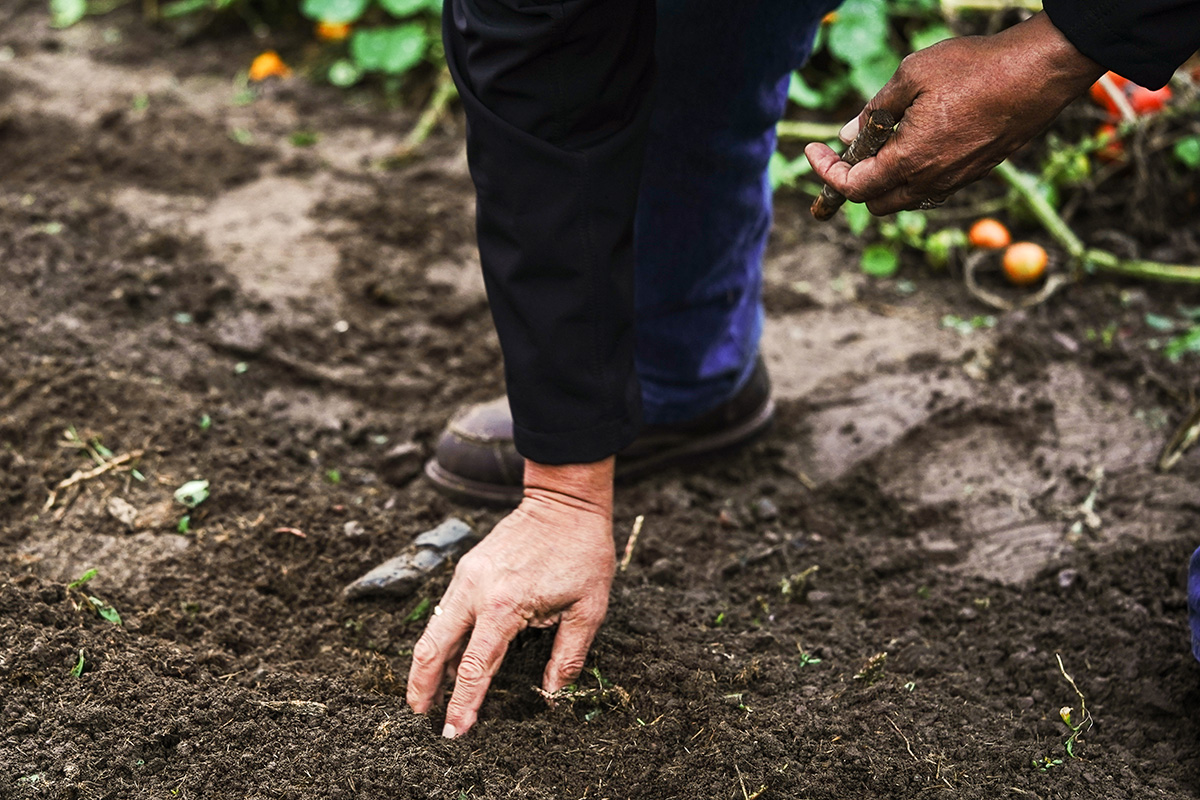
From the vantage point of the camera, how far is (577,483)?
4.74ft

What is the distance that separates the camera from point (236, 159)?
3.40 m

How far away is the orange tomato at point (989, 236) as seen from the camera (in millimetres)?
3010

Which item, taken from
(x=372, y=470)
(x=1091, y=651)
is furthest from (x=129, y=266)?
(x=1091, y=651)

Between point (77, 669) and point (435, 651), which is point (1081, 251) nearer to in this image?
point (435, 651)

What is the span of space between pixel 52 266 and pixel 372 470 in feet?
3.99

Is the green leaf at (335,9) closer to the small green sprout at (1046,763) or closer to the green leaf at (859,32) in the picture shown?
the green leaf at (859,32)

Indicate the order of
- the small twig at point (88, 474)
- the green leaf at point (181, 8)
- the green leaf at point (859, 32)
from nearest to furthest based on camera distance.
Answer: the small twig at point (88, 474) < the green leaf at point (859, 32) < the green leaf at point (181, 8)

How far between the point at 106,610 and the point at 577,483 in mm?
859

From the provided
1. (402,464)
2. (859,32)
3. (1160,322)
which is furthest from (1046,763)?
(859,32)

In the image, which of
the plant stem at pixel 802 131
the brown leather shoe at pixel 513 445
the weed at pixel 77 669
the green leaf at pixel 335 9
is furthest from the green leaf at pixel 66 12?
the weed at pixel 77 669

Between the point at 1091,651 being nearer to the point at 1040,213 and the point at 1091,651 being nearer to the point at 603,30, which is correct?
the point at 603,30

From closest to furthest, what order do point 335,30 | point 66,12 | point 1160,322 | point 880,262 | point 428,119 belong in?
point 1160,322
point 880,262
point 428,119
point 335,30
point 66,12

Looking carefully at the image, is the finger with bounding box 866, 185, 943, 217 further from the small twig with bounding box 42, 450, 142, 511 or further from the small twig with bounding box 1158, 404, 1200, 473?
the small twig with bounding box 42, 450, 142, 511

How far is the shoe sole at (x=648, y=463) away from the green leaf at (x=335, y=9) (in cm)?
256
